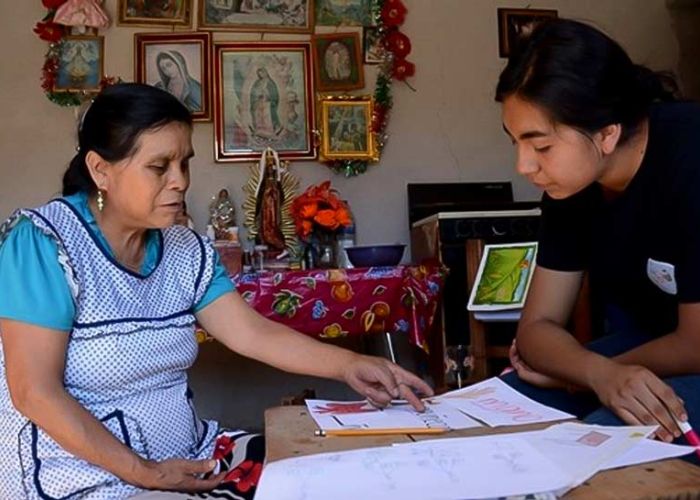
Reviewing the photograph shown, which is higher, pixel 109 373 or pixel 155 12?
pixel 155 12

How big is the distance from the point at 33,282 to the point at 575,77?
841 mm

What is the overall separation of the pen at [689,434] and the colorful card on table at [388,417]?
23 centimetres

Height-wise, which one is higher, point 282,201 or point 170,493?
point 282,201

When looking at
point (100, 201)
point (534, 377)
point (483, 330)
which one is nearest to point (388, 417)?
point (534, 377)

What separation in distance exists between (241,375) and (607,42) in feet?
8.79

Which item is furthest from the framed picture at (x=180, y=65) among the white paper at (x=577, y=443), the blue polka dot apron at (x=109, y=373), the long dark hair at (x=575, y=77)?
the white paper at (x=577, y=443)

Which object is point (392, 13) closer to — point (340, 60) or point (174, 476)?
point (340, 60)

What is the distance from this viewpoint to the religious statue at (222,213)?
134 inches

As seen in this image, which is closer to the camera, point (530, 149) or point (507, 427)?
point (507, 427)

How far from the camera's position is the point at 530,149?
1.22m

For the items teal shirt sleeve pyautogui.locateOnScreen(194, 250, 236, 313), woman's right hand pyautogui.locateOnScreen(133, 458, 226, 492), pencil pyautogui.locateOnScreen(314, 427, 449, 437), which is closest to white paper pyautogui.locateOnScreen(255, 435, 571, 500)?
pencil pyautogui.locateOnScreen(314, 427, 449, 437)

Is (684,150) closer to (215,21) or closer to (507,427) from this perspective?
(507,427)

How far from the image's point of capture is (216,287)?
4.80 feet

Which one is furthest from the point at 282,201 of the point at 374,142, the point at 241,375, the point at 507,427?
the point at 507,427
